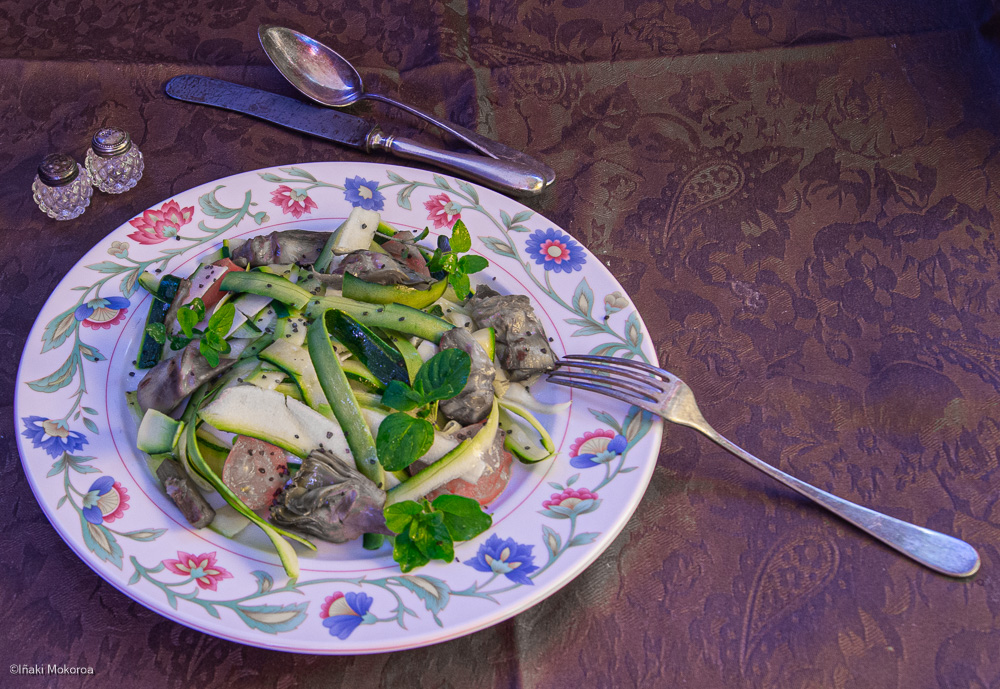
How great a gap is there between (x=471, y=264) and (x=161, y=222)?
3.02 feet

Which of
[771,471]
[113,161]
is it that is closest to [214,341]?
[113,161]

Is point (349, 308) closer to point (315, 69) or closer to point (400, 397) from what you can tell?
point (400, 397)

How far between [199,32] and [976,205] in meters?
2.89

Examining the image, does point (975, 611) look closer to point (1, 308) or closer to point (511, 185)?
point (511, 185)

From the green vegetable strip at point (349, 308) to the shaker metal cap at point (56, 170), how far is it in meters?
0.72

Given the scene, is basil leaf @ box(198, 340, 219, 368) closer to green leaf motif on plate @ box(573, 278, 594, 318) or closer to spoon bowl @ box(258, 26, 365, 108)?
green leaf motif on plate @ box(573, 278, 594, 318)

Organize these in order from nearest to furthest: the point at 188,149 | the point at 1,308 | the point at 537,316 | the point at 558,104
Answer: the point at 537,316, the point at 1,308, the point at 188,149, the point at 558,104

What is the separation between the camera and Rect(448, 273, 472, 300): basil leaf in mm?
1973

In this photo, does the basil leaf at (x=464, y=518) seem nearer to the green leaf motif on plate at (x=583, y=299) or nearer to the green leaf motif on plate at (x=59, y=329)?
the green leaf motif on plate at (x=583, y=299)

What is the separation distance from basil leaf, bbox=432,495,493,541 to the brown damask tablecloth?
0.93ft

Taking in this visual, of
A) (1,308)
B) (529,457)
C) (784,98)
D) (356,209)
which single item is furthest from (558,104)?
(1,308)

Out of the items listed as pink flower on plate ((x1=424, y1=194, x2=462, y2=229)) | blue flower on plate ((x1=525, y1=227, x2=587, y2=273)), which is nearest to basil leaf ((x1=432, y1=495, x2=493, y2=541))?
blue flower on plate ((x1=525, y1=227, x2=587, y2=273))

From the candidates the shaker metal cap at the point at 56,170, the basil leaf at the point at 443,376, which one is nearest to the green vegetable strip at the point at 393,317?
the basil leaf at the point at 443,376

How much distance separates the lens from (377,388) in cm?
188
